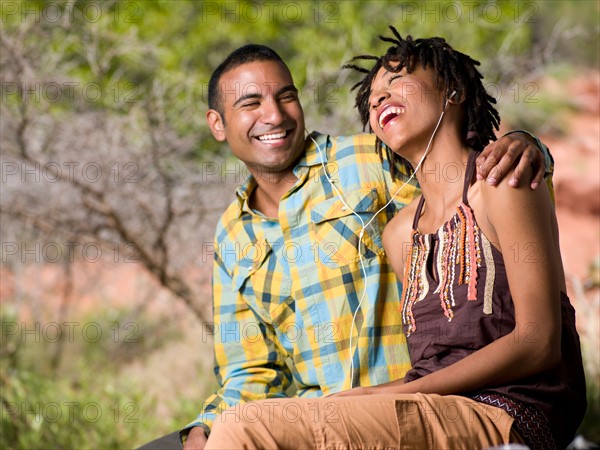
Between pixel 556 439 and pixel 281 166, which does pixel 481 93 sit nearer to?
pixel 281 166

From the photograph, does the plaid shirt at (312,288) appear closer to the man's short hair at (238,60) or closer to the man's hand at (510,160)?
the man's short hair at (238,60)

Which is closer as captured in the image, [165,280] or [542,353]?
[542,353]

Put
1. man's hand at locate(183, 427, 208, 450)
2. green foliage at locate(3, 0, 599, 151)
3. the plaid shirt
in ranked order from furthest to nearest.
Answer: green foliage at locate(3, 0, 599, 151), the plaid shirt, man's hand at locate(183, 427, 208, 450)

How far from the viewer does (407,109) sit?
7.59ft

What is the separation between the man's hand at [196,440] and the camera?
250cm

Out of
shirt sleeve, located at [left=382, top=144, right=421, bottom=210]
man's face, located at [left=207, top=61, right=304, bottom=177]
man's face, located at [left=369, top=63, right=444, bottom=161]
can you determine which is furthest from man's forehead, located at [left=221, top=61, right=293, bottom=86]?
man's face, located at [left=369, top=63, right=444, bottom=161]

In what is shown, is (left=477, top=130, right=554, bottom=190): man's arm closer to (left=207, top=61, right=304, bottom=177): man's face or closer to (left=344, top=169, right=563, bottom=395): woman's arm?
(left=344, top=169, right=563, bottom=395): woman's arm

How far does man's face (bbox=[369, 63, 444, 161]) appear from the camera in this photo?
2.31m

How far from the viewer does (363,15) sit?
9.46 metres

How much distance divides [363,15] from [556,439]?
7884 millimetres

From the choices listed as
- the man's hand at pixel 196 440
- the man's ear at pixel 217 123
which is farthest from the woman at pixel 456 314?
the man's ear at pixel 217 123

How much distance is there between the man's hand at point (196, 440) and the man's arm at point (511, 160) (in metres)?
1.09

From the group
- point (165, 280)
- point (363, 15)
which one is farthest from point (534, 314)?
point (363, 15)

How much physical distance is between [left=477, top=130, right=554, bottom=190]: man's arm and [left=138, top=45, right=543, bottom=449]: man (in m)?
0.56
